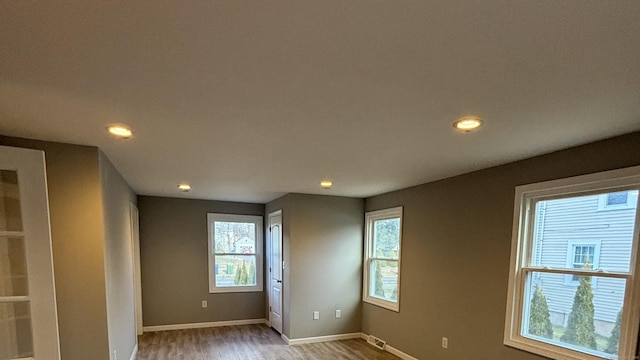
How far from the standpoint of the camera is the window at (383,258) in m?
4.54

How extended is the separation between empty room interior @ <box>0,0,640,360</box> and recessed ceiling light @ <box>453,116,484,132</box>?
1 centimetres

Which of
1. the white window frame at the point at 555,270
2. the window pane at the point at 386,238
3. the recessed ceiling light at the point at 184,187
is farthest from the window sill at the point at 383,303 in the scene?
the recessed ceiling light at the point at 184,187

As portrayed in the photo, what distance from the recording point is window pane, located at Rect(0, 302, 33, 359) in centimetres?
189

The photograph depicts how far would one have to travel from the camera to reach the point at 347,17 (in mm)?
953

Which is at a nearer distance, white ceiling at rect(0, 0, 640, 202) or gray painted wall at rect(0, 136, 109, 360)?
white ceiling at rect(0, 0, 640, 202)

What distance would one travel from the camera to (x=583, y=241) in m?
2.44

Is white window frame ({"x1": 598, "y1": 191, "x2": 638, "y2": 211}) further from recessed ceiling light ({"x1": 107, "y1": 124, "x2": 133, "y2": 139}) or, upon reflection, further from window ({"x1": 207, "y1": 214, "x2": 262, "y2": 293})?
window ({"x1": 207, "y1": 214, "x2": 262, "y2": 293})

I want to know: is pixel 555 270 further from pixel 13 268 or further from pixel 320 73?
pixel 13 268

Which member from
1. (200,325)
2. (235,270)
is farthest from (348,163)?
(200,325)

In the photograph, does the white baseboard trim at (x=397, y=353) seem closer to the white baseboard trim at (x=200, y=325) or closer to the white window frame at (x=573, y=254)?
the white window frame at (x=573, y=254)

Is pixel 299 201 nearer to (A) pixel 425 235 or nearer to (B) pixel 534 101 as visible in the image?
(A) pixel 425 235

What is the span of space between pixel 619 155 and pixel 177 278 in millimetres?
5806

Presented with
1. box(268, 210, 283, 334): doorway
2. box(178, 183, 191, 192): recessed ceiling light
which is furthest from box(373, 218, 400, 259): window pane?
box(178, 183, 191, 192): recessed ceiling light

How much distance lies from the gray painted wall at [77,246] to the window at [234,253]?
11.1 ft
